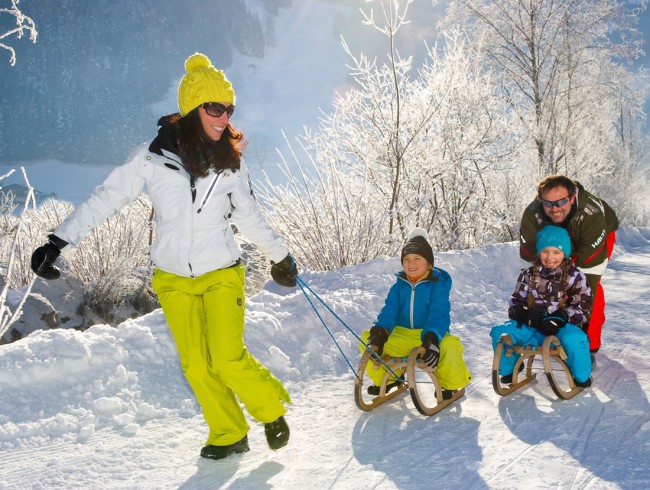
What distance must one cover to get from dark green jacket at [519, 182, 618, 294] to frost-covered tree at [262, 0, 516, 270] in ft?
13.4

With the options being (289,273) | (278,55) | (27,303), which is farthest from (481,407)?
(278,55)

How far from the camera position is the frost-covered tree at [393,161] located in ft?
27.5

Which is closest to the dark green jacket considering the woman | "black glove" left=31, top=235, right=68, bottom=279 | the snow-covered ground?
the snow-covered ground

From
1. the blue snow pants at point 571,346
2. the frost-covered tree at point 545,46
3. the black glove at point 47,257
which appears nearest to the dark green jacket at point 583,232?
the blue snow pants at point 571,346

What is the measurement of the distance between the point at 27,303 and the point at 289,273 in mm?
5563

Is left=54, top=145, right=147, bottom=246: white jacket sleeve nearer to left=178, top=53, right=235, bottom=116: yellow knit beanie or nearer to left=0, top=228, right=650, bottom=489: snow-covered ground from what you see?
left=178, top=53, right=235, bottom=116: yellow knit beanie

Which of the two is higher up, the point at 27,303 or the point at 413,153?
the point at 413,153

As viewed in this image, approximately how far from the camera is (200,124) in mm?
2822

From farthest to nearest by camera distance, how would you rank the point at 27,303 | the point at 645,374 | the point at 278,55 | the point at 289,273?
1. the point at 278,55
2. the point at 27,303
3. the point at 645,374
4. the point at 289,273

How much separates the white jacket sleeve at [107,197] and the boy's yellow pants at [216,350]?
0.39 m

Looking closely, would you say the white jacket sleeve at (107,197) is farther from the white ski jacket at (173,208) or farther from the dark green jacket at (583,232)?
the dark green jacket at (583,232)

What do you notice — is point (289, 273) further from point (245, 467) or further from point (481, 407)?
point (481, 407)

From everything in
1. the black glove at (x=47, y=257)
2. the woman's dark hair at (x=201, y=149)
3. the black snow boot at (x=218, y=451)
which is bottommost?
the black snow boot at (x=218, y=451)

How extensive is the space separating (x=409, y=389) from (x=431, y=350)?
0.82 ft
